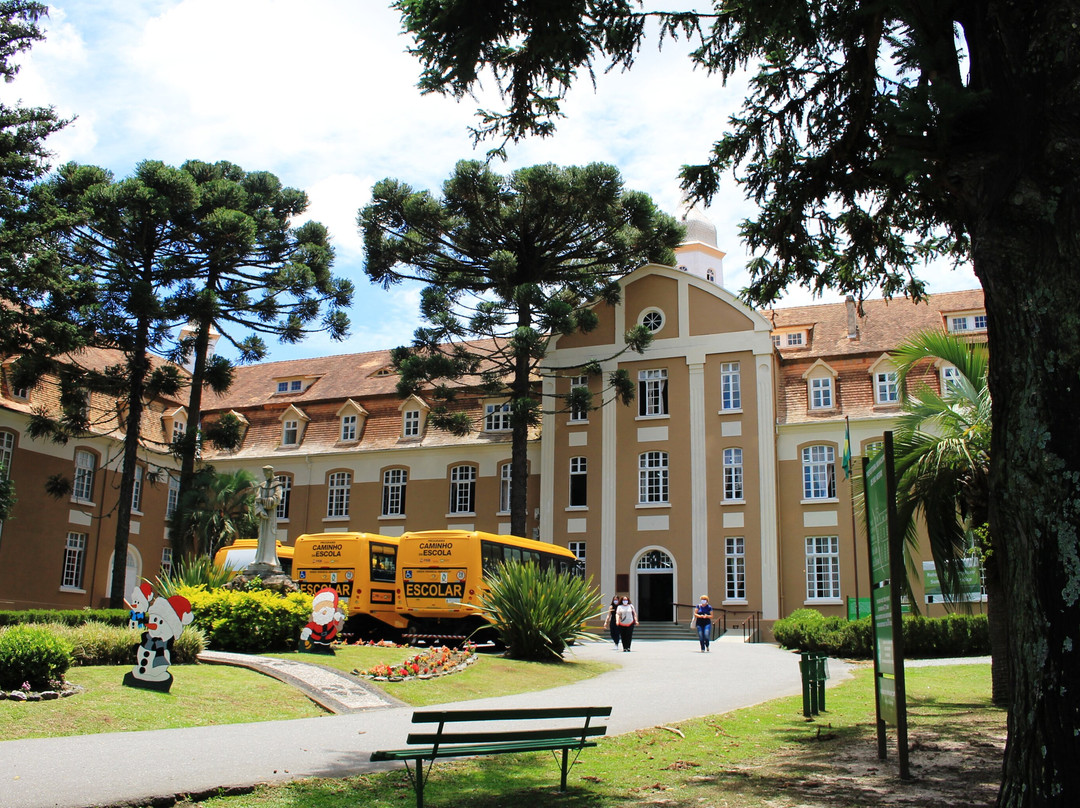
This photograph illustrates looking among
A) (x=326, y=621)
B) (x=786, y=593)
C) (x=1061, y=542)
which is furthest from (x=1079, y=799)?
(x=786, y=593)

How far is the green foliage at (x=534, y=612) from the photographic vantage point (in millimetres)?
20719

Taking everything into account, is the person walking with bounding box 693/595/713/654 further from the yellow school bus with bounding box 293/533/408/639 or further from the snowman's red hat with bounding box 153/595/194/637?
the snowman's red hat with bounding box 153/595/194/637

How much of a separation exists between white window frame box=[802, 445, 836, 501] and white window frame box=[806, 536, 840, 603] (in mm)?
1666

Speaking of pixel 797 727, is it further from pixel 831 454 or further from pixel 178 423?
pixel 178 423

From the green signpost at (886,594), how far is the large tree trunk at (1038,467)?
1728 millimetres

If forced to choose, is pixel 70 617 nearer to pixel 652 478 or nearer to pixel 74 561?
pixel 74 561

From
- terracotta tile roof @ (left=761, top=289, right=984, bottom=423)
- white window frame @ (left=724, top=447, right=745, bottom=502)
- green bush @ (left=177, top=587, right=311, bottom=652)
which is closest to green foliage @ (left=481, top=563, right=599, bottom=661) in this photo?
green bush @ (left=177, top=587, right=311, bottom=652)

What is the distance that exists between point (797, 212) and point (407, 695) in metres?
9.05

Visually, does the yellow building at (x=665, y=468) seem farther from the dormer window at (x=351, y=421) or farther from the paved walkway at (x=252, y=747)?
the paved walkway at (x=252, y=747)

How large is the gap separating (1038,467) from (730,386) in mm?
31317

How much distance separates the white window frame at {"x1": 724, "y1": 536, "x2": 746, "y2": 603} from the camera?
115 ft

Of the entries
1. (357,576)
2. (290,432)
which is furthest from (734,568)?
(290,432)

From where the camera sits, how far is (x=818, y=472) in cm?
3606

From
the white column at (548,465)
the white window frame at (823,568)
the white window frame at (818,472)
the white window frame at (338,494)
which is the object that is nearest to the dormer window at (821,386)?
the white window frame at (818,472)
